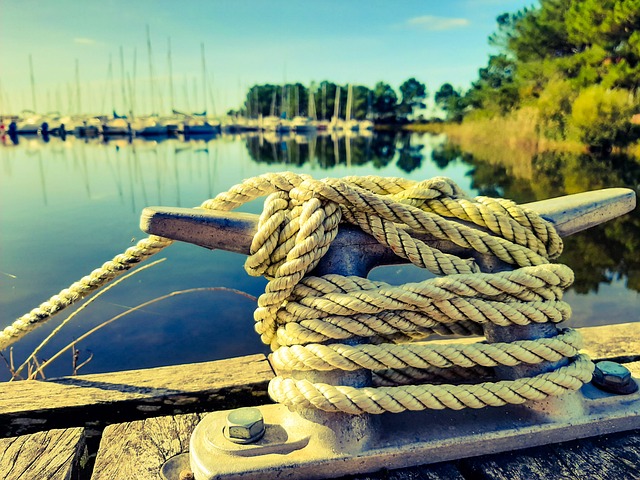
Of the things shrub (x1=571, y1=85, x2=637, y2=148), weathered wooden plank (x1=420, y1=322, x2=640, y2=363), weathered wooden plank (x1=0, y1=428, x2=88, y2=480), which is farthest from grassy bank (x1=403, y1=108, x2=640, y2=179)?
weathered wooden plank (x1=0, y1=428, x2=88, y2=480)

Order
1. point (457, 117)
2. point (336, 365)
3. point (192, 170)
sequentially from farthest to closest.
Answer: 1. point (457, 117)
2. point (192, 170)
3. point (336, 365)

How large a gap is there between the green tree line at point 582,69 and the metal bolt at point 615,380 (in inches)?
843

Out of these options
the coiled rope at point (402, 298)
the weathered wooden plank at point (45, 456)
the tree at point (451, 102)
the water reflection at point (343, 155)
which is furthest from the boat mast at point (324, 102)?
the weathered wooden plank at point (45, 456)

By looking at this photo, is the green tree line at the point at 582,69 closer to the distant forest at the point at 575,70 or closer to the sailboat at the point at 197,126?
the distant forest at the point at 575,70

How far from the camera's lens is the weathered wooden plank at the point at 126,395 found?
1.57 metres

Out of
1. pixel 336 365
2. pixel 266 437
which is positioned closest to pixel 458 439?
pixel 336 365

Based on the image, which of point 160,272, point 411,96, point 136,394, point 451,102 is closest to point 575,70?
point 160,272

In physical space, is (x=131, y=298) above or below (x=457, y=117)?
below

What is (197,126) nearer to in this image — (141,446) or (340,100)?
(340,100)

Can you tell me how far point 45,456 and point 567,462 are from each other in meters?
1.31

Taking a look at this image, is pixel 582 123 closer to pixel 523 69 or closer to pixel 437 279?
pixel 523 69

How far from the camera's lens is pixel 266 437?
4.00 ft

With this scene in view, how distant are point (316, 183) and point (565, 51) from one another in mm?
33018

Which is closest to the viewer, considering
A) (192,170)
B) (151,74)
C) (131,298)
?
(131,298)
